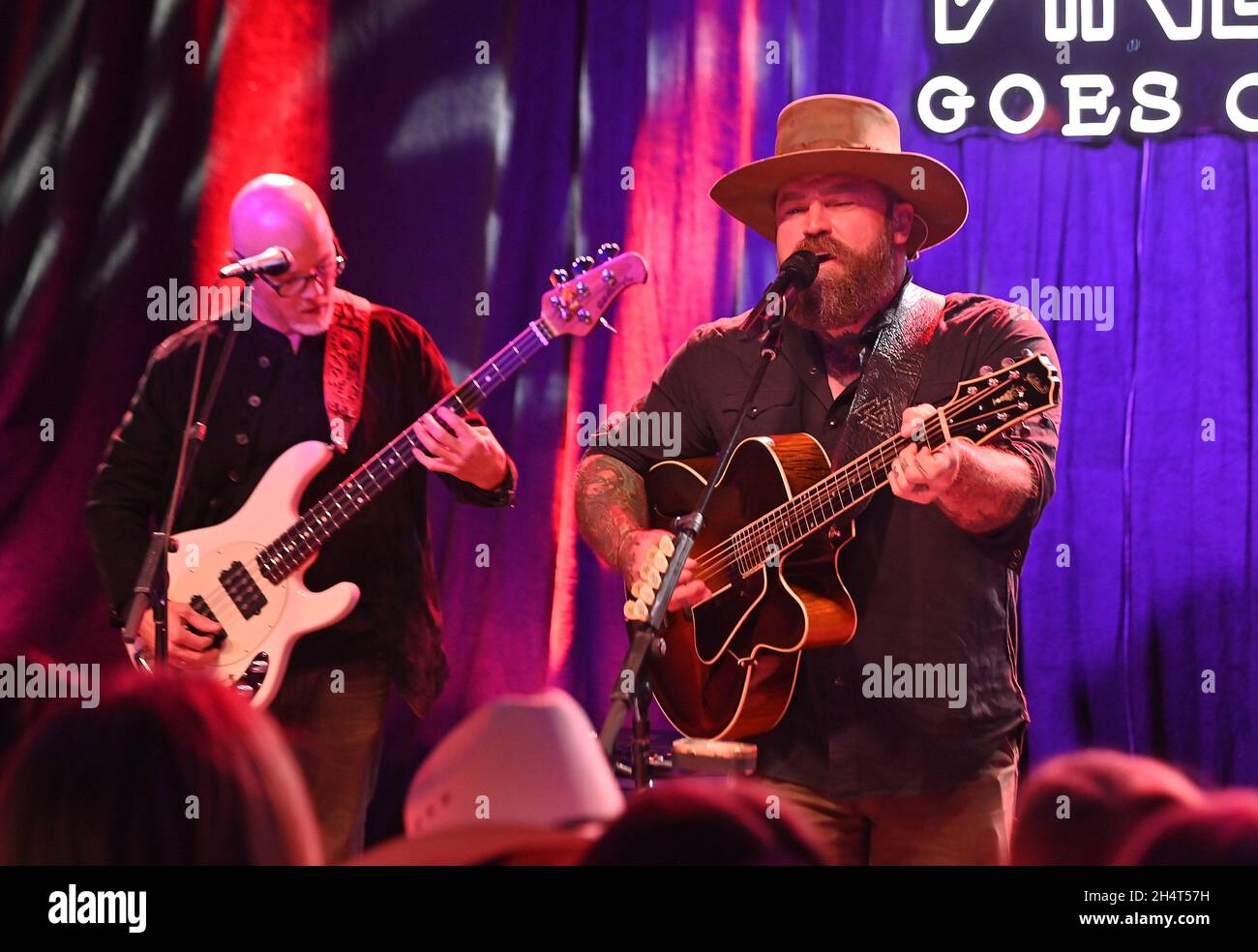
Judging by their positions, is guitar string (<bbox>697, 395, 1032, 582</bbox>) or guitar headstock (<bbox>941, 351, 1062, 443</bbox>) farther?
guitar string (<bbox>697, 395, 1032, 582</bbox>)

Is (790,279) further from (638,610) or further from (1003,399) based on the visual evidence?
(638,610)

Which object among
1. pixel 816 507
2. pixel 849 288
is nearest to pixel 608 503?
pixel 816 507

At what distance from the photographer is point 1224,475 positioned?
443 cm

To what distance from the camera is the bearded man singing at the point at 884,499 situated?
3.22 m

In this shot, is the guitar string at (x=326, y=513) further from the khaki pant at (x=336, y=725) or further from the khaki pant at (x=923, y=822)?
the khaki pant at (x=923, y=822)

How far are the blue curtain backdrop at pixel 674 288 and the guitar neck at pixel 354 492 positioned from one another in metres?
0.71

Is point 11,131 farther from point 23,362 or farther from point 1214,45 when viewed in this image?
point 1214,45

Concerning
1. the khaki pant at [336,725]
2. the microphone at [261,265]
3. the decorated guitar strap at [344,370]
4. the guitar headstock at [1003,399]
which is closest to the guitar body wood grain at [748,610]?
the guitar headstock at [1003,399]

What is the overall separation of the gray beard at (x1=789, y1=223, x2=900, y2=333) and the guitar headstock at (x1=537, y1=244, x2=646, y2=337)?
0.76 metres

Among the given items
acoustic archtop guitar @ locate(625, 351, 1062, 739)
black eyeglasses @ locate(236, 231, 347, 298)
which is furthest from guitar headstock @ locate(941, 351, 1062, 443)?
black eyeglasses @ locate(236, 231, 347, 298)

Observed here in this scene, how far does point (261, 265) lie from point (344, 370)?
21.7 inches

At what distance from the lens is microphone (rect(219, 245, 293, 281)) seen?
3.64 meters

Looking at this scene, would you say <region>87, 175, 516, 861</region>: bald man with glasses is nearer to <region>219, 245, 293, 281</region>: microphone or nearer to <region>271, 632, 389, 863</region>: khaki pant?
<region>271, 632, 389, 863</region>: khaki pant

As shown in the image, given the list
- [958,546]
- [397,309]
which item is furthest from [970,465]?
[397,309]
